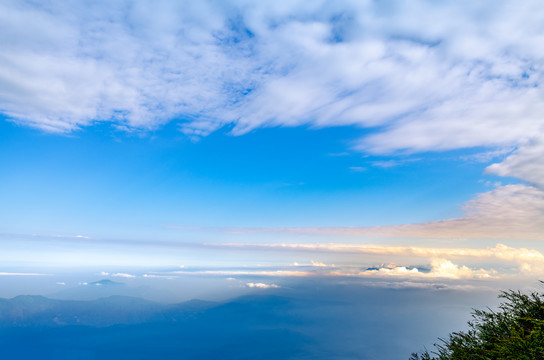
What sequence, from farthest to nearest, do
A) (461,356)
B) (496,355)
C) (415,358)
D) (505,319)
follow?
(415,358) < (505,319) < (461,356) < (496,355)

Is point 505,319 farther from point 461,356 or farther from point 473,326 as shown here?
point 461,356

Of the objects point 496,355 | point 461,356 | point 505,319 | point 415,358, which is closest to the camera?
point 496,355

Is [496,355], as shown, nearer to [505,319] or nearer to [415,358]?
[505,319]

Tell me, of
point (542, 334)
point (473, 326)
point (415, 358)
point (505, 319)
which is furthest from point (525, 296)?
point (415, 358)

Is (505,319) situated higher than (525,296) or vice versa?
(525,296)

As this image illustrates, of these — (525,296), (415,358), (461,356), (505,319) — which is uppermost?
(525,296)

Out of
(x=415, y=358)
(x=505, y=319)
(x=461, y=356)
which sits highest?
(x=505, y=319)

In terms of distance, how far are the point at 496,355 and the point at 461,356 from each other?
468cm

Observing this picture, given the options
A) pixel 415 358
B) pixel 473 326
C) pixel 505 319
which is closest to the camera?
pixel 505 319

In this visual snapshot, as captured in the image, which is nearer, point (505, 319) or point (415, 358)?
point (505, 319)

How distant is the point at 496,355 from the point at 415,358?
1721cm

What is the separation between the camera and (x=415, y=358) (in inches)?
1545

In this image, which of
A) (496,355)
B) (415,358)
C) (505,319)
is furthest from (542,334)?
(415,358)

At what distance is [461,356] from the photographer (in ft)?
94.0
